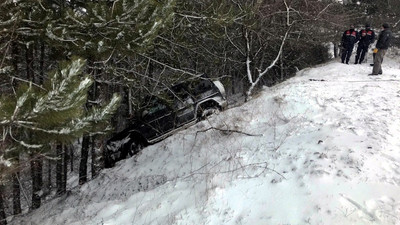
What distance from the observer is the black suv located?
404 inches

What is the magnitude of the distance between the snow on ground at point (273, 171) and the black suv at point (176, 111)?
1194mm

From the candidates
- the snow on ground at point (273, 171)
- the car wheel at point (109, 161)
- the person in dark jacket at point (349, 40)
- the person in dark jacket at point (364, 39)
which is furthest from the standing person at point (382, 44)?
the car wheel at point (109, 161)

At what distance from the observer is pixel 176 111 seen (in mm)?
10234

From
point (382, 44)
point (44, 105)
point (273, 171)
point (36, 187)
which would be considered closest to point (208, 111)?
point (273, 171)

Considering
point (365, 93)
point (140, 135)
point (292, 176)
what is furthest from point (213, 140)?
point (365, 93)

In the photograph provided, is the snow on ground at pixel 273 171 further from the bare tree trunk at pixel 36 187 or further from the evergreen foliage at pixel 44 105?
the bare tree trunk at pixel 36 187

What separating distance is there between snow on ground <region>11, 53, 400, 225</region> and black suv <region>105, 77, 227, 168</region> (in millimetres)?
1194

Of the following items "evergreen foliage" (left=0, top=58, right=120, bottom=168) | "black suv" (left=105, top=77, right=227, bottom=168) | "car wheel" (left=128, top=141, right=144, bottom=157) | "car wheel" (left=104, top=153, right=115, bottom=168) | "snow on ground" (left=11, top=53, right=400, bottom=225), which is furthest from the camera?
"car wheel" (left=104, top=153, right=115, bottom=168)

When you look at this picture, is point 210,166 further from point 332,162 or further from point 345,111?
point 345,111

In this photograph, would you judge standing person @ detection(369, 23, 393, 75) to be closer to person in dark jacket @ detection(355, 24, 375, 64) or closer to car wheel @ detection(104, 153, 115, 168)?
person in dark jacket @ detection(355, 24, 375, 64)

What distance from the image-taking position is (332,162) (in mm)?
5098

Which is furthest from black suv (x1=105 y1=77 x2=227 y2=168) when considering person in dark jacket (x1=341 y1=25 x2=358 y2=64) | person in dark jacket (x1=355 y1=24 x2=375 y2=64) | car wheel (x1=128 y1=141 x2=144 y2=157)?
person in dark jacket (x1=355 y1=24 x2=375 y2=64)

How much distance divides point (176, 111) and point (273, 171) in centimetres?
541

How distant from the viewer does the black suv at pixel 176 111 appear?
10.3 m
